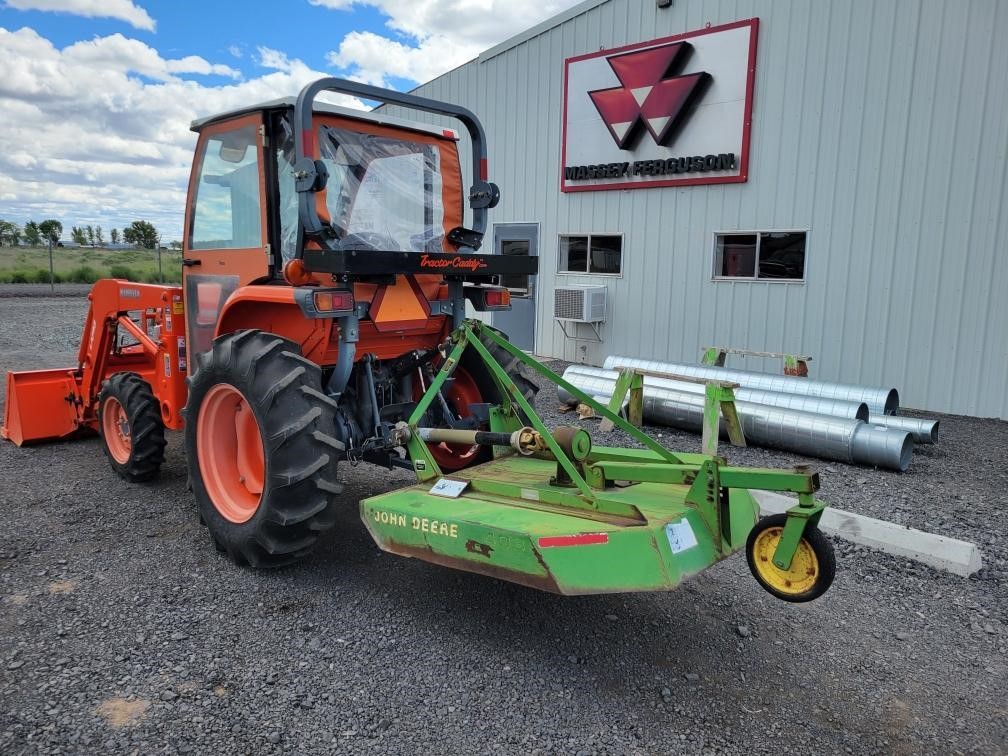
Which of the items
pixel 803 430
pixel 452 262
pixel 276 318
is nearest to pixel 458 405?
pixel 452 262

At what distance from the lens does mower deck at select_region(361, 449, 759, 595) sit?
2.77 m

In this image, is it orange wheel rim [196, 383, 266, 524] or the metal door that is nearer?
orange wheel rim [196, 383, 266, 524]

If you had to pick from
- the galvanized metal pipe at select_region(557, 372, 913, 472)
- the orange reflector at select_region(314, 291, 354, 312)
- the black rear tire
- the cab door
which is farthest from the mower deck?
the galvanized metal pipe at select_region(557, 372, 913, 472)

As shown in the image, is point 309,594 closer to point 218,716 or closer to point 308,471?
point 308,471

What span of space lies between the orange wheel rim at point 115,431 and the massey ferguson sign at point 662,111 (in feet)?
23.7

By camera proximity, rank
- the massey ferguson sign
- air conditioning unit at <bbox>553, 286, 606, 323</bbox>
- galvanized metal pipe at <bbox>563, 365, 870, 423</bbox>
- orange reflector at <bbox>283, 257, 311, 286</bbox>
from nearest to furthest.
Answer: orange reflector at <bbox>283, 257, 311, 286</bbox>
galvanized metal pipe at <bbox>563, 365, 870, 423</bbox>
the massey ferguson sign
air conditioning unit at <bbox>553, 286, 606, 323</bbox>

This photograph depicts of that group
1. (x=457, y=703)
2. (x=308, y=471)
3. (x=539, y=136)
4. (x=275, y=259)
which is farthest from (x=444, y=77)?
(x=457, y=703)

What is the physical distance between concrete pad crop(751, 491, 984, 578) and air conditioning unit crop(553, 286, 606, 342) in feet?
19.8

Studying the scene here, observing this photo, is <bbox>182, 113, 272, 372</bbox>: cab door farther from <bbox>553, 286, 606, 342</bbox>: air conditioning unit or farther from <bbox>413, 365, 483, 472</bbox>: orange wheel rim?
<bbox>553, 286, 606, 342</bbox>: air conditioning unit

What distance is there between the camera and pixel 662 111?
9.73 meters

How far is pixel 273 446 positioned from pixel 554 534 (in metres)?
1.51

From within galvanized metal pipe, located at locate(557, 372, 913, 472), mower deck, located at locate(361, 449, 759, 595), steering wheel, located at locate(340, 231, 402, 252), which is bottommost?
galvanized metal pipe, located at locate(557, 372, 913, 472)

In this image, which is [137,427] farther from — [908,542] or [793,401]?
[793,401]

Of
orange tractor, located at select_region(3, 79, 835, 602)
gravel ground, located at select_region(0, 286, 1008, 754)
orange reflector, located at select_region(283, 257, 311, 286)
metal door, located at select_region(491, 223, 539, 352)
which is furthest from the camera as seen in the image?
metal door, located at select_region(491, 223, 539, 352)
